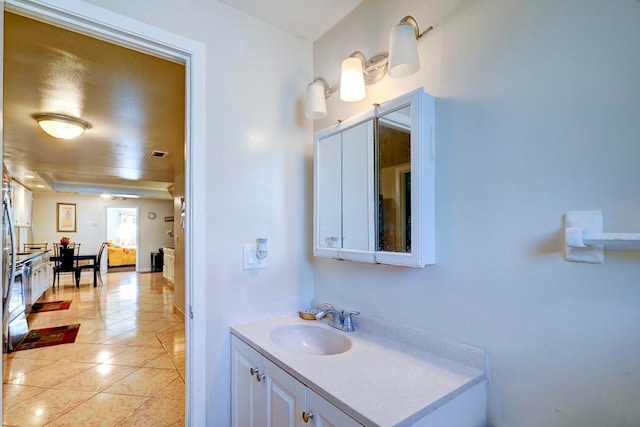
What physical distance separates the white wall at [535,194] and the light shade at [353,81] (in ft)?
0.68

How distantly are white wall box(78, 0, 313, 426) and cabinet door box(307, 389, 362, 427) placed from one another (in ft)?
2.20

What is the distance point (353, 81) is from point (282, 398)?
1.37 m

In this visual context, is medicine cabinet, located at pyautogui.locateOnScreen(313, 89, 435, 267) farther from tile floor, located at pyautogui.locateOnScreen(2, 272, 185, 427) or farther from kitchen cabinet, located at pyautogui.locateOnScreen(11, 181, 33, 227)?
kitchen cabinet, located at pyautogui.locateOnScreen(11, 181, 33, 227)

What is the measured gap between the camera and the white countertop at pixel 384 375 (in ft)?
2.90

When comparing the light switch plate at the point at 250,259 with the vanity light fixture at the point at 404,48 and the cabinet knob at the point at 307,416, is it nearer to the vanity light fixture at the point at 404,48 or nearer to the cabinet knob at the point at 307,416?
the cabinet knob at the point at 307,416

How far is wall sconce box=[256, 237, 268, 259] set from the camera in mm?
1648

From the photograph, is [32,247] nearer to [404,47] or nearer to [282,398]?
[282,398]

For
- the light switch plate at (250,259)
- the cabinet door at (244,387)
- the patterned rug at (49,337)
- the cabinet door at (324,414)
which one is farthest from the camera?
the patterned rug at (49,337)

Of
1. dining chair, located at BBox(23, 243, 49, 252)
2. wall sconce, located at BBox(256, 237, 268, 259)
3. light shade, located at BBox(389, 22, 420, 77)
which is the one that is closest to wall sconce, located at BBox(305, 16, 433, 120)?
light shade, located at BBox(389, 22, 420, 77)

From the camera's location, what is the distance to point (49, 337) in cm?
372

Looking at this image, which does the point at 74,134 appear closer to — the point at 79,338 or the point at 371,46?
the point at 79,338

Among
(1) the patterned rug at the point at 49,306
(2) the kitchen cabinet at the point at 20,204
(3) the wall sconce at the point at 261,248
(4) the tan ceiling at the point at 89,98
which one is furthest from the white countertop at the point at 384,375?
(2) the kitchen cabinet at the point at 20,204

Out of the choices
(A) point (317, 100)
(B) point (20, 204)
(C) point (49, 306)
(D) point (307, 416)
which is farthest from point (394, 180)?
(B) point (20, 204)

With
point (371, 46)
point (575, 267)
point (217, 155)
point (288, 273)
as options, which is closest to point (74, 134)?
point (217, 155)
